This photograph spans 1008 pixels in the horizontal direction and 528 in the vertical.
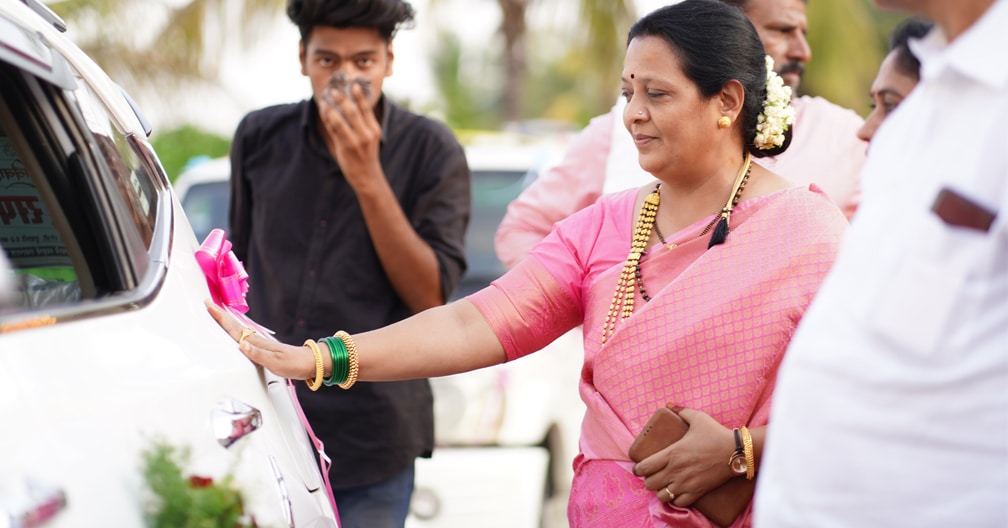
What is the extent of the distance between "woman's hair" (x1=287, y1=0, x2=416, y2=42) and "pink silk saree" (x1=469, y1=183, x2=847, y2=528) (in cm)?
121

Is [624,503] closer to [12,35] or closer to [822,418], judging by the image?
[822,418]

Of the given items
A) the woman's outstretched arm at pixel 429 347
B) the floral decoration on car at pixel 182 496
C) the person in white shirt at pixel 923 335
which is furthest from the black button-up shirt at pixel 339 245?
the person in white shirt at pixel 923 335

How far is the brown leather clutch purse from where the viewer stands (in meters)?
2.27

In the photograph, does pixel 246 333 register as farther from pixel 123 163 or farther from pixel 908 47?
pixel 908 47

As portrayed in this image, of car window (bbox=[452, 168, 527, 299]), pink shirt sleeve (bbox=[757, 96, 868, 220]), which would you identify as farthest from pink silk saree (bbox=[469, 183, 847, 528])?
car window (bbox=[452, 168, 527, 299])

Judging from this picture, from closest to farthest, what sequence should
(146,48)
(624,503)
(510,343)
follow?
1. (624,503)
2. (510,343)
3. (146,48)

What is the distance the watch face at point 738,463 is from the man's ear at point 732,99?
0.69 m

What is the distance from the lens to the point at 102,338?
5.63 ft

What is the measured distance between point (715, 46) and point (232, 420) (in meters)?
1.22

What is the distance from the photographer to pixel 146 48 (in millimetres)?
11008

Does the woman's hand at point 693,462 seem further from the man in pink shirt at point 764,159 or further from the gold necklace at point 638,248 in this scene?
the man in pink shirt at point 764,159

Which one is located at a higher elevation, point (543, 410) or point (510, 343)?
point (510, 343)

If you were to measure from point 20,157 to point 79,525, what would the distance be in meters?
0.87

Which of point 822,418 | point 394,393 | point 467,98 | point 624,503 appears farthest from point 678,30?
point 467,98
